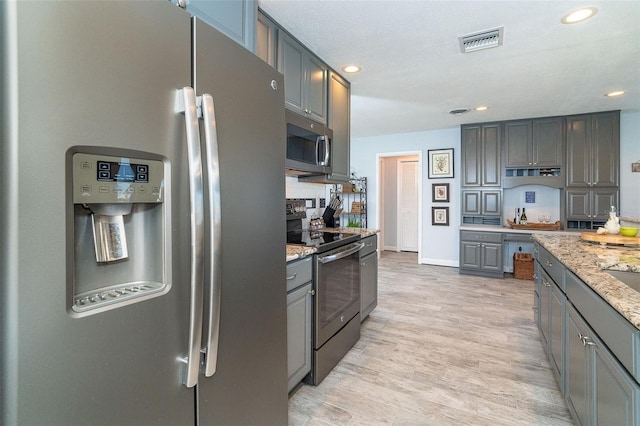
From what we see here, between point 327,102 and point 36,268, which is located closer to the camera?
point 36,268

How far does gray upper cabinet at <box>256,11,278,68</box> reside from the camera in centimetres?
203

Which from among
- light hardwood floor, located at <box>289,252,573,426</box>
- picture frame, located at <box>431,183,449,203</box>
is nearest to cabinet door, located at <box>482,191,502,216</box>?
picture frame, located at <box>431,183,449,203</box>

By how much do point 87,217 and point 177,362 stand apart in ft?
1.51

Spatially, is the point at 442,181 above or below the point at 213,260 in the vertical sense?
above

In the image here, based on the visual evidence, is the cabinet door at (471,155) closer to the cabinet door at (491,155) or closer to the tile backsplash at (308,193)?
the cabinet door at (491,155)

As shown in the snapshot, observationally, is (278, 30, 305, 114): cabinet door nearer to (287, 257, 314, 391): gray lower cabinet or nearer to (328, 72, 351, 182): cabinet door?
(328, 72, 351, 182): cabinet door

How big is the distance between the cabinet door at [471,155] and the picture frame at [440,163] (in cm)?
42

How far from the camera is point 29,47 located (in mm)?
615

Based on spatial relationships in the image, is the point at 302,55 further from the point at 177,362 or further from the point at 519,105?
the point at 519,105

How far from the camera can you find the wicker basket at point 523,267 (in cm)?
486

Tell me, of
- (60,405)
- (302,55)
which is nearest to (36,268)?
(60,405)

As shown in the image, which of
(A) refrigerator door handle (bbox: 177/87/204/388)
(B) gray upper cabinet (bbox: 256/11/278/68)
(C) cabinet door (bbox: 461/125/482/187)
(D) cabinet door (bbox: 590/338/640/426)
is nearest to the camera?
(A) refrigerator door handle (bbox: 177/87/204/388)

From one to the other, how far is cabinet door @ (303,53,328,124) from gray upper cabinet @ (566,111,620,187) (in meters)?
4.05

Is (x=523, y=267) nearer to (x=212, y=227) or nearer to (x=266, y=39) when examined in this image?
(x=266, y=39)
